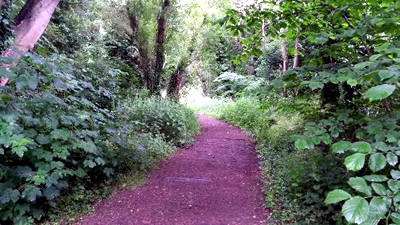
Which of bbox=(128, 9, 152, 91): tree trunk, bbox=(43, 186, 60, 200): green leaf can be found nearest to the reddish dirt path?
bbox=(43, 186, 60, 200): green leaf

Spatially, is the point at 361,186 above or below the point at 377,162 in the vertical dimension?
below

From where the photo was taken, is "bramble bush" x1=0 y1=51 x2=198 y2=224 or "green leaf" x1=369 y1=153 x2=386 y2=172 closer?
"green leaf" x1=369 y1=153 x2=386 y2=172

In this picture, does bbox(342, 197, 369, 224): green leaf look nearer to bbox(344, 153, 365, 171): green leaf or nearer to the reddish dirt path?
bbox(344, 153, 365, 171): green leaf

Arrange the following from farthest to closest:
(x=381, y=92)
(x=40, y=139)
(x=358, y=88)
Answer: (x=358, y=88) → (x=40, y=139) → (x=381, y=92)

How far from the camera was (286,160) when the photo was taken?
212 inches

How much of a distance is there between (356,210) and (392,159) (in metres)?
0.50

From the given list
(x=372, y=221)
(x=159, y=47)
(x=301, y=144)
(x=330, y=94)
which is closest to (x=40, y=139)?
(x=301, y=144)

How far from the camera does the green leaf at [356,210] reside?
1307mm

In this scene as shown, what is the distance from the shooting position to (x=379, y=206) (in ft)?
4.60

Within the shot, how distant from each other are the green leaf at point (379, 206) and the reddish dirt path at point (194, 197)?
2.50 meters

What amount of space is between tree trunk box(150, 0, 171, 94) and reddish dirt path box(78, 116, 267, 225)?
15.5 feet

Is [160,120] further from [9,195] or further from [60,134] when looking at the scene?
[9,195]

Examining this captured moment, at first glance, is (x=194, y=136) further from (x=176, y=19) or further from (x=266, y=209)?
(x=266, y=209)

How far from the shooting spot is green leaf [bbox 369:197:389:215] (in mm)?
1386
